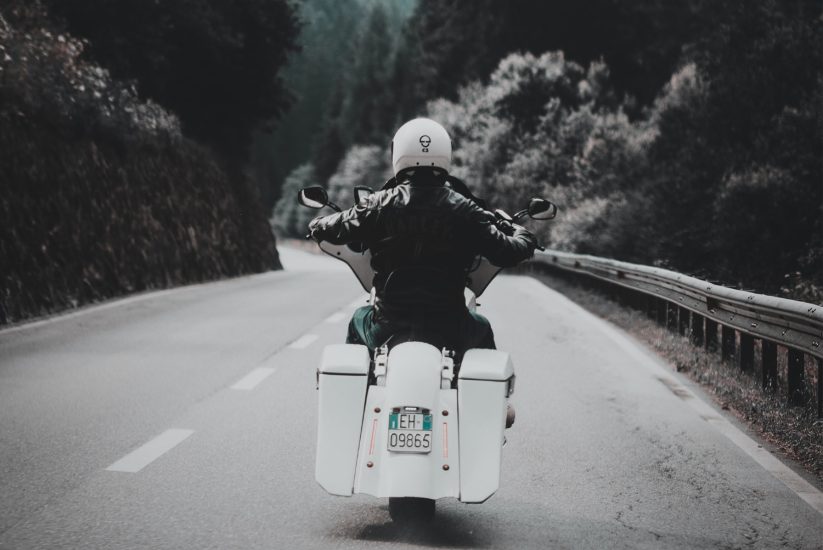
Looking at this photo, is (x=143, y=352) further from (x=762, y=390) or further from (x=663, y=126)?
(x=663, y=126)

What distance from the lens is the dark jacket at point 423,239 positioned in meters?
4.67

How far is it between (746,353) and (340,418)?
5.52m

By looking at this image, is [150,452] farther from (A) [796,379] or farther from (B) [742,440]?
(A) [796,379]

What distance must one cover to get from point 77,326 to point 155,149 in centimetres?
1110

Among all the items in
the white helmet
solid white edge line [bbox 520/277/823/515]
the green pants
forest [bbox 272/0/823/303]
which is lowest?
solid white edge line [bbox 520/277/823/515]

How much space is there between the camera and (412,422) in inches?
171

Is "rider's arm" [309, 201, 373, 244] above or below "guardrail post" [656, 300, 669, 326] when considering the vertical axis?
above

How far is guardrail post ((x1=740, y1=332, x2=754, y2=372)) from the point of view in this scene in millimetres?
9070

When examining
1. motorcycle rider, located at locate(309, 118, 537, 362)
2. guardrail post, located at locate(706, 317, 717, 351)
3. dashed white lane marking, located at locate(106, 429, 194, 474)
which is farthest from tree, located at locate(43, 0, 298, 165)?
motorcycle rider, located at locate(309, 118, 537, 362)

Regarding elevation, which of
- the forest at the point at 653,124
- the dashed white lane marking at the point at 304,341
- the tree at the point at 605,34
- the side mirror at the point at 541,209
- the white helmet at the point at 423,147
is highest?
the tree at the point at 605,34

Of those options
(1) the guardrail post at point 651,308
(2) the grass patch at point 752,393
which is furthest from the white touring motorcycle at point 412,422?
(1) the guardrail post at point 651,308

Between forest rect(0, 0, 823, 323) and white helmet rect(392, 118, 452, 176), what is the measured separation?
7863 mm

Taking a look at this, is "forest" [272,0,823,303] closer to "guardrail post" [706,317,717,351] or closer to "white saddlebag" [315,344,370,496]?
"guardrail post" [706,317,717,351]

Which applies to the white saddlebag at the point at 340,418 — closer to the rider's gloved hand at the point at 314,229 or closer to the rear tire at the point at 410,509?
the rear tire at the point at 410,509
